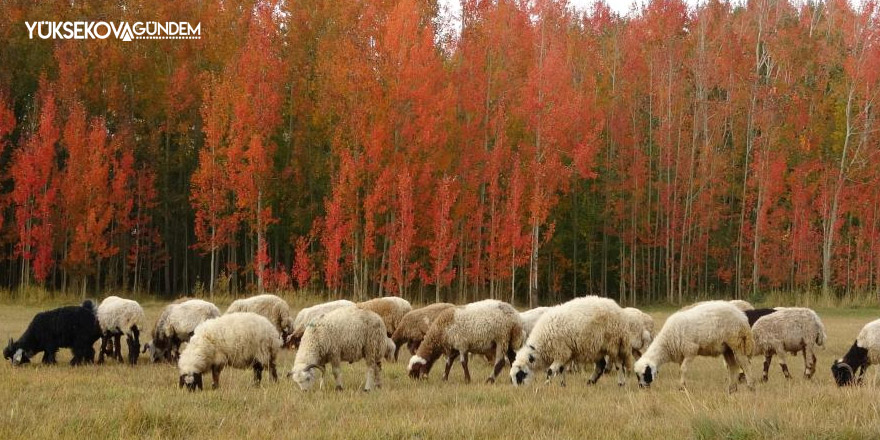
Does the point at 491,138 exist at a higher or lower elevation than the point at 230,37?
lower

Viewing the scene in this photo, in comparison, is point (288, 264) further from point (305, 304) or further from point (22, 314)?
point (22, 314)

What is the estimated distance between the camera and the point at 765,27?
41688 mm

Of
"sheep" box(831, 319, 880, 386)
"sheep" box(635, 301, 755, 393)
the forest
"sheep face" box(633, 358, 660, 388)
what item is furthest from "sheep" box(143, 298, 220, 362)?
the forest

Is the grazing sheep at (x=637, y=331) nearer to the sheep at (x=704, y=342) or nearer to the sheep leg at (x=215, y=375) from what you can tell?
the sheep at (x=704, y=342)

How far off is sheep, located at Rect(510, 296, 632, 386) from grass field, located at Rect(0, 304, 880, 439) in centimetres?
47

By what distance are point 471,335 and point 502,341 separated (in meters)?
0.55

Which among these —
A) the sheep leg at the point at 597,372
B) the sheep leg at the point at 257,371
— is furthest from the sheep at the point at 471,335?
the sheep leg at the point at 257,371

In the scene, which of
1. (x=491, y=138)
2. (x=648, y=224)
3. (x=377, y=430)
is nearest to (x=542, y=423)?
(x=377, y=430)

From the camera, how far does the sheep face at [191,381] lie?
10.7m

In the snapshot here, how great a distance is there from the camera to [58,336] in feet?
45.5

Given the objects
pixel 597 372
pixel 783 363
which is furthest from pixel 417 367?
pixel 783 363

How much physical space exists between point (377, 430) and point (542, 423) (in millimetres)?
1743

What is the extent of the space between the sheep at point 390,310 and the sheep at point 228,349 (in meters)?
5.93
